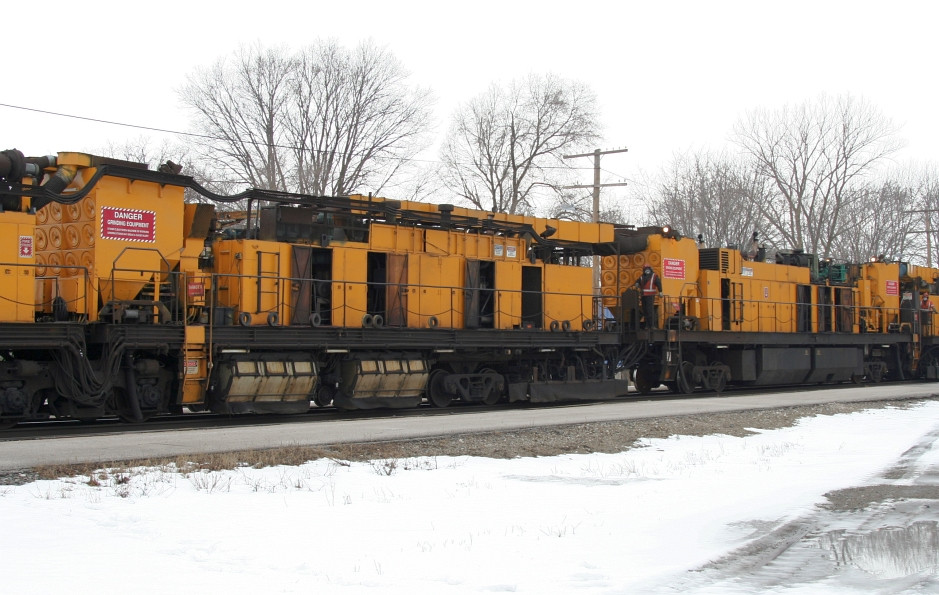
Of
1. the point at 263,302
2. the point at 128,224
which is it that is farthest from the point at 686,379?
the point at 128,224

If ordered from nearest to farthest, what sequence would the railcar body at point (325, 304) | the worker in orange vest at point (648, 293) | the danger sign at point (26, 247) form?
the danger sign at point (26, 247) → the railcar body at point (325, 304) → the worker in orange vest at point (648, 293)

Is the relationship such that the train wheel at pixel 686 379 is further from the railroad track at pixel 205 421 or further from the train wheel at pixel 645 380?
the railroad track at pixel 205 421

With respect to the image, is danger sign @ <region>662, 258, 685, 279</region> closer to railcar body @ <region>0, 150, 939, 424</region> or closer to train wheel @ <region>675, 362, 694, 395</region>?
railcar body @ <region>0, 150, 939, 424</region>

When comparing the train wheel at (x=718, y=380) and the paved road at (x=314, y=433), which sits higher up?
the train wheel at (x=718, y=380)

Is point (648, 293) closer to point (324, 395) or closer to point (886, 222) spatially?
point (324, 395)

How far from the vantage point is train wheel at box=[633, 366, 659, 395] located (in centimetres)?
2542

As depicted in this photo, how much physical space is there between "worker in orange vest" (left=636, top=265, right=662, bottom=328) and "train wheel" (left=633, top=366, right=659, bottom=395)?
2272 millimetres

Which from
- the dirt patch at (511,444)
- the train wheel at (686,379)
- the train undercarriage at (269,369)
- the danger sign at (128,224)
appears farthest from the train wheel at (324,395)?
the train wheel at (686,379)

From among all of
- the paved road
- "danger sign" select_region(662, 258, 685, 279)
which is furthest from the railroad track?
"danger sign" select_region(662, 258, 685, 279)

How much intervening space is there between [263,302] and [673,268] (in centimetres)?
1233

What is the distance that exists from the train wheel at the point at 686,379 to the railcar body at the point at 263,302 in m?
3.04

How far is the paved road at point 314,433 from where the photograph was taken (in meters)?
11.1

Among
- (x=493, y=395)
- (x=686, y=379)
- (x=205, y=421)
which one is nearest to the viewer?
(x=205, y=421)

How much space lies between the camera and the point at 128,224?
15.5 meters
